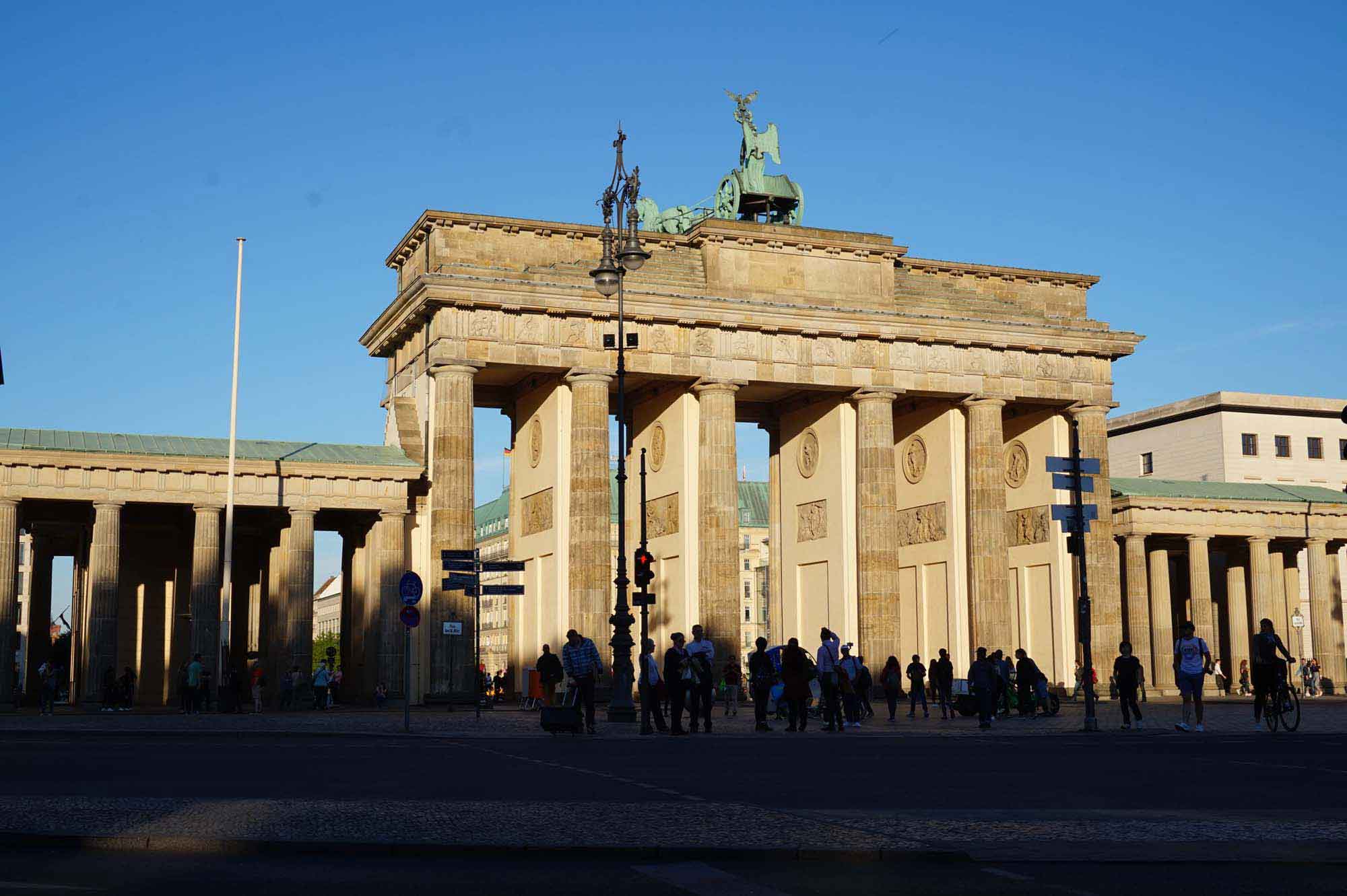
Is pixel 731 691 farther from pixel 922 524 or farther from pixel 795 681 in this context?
pixel 922 524

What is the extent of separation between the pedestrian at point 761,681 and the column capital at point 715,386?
18124 mm

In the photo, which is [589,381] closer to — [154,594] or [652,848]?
[154,594]

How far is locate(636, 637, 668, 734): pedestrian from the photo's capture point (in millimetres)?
29000

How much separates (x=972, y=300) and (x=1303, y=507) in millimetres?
21360

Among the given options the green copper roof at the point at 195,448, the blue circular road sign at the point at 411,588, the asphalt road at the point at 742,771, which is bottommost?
the asphalt road at the point at 742,771

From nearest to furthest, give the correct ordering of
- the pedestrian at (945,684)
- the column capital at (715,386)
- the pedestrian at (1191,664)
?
the pedestrian at (1191,664), the pedestrian at (945,684), the column capital at (715,386)

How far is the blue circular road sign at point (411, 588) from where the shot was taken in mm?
30734

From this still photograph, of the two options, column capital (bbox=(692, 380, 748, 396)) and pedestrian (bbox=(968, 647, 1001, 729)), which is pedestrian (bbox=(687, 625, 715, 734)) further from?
column capital (bbox=(692, 380, 748, 396))

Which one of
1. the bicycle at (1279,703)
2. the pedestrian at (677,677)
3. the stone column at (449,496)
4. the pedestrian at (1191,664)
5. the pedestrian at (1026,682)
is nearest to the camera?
the bicycle at (1279,703)

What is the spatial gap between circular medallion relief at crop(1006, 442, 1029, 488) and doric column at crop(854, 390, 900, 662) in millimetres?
8589

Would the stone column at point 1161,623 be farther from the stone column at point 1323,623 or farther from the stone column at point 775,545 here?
the stone column at point 775,545

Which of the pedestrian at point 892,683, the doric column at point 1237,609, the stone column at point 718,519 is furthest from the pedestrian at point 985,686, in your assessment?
the doric column at point 1237,609

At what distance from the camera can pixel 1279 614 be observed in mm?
69062

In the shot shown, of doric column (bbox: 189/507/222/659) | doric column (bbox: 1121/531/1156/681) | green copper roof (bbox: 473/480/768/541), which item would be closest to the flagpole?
doric column (bbox: 189/507/222/659)
